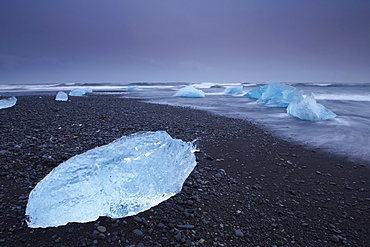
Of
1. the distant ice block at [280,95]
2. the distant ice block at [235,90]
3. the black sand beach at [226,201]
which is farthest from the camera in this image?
the distant ice block at [235,90]

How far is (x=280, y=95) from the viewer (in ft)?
40.1

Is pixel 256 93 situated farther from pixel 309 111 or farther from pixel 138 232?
pixel 138 232

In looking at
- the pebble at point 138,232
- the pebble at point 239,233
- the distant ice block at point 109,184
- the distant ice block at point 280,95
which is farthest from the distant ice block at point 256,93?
the pebble at point 138,232

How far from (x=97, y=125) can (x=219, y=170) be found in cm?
323

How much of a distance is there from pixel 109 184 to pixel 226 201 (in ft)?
3.90

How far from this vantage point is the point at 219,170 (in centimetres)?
292

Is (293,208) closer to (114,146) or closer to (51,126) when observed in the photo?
(114,146)

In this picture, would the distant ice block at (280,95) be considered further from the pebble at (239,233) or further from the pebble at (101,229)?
the pebble at (101,229)

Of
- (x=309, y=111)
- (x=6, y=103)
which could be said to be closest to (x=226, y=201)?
(x=309, y=111)

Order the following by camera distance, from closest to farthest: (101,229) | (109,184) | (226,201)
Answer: (101,229)
(109,184)
(226,201)

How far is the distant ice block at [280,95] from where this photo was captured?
35.1 feet

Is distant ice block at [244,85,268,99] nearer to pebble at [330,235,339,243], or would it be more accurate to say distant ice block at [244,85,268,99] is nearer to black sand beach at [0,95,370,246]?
black sand beach at [0,95,370,246]

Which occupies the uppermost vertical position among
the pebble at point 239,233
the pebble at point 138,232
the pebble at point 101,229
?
the pebble at point 101,229

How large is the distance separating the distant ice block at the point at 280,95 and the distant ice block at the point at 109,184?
9467 mm
